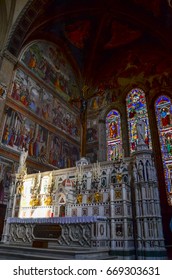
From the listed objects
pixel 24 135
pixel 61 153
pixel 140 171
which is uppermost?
pixel 24 135

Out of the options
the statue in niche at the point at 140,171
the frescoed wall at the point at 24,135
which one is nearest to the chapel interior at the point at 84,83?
the frescoed wall at the point at 24,135

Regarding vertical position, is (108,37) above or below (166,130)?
above

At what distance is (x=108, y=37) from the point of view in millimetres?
18719

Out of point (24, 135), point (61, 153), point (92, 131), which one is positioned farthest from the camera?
point (92, 131)

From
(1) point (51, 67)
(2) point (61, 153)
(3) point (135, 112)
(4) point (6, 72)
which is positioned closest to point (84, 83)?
(1) point (51, 67)

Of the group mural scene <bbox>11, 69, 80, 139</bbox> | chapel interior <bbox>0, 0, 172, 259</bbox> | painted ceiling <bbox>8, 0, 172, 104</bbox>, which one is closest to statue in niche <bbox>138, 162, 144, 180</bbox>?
chapel interior <bbox>0, 0, 172, 259</bbox>

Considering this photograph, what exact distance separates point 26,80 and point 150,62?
9.77 meters

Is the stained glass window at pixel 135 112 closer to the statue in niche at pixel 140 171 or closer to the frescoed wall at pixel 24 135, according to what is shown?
the frescoed wall at pixel 24 135

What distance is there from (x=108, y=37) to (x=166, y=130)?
9495mm

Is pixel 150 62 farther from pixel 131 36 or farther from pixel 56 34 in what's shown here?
pixel 56 34

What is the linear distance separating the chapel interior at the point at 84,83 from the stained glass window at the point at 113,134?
83 mm

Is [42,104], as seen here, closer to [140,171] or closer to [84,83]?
[84,83]

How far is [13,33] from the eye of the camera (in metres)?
13.6

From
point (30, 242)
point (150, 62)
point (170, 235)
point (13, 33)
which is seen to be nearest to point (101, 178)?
point (30, 242)
